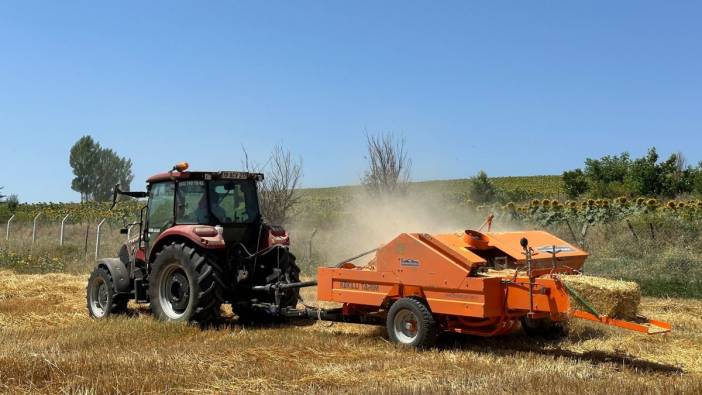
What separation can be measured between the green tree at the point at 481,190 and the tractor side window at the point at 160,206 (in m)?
19.0

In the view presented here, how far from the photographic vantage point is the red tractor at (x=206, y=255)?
877 cm

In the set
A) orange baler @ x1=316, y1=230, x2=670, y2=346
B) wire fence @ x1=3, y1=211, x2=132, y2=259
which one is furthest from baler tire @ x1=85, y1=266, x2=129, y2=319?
wire fence @ x1=3, y1=211, x2=132, y2=259

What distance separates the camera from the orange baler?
679cm

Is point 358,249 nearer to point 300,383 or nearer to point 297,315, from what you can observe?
point 297,315

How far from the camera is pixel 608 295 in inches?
262

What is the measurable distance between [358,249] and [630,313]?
11894 millimetres

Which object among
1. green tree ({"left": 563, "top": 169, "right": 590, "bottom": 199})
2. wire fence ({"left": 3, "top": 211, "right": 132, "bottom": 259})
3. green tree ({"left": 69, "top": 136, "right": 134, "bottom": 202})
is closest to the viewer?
wire fence ({"left": 3, "top": 211, "right": 132, "bottom": 259})


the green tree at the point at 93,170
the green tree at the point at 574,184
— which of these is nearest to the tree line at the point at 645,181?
the green tree at the point at 574,184

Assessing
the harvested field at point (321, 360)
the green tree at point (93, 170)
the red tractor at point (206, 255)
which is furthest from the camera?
the green tree at point (93, 170)

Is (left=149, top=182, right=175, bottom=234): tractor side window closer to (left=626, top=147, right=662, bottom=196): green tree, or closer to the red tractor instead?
the red tractor

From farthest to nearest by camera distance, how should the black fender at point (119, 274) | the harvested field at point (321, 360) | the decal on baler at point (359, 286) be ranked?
1. the black fender at point (119, 274)
2. the decal on baler at point (359, 286)
3. the harvested field at point (321, 360)

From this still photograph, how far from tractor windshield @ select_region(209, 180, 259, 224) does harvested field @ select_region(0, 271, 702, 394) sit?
Result: 4.65 feet

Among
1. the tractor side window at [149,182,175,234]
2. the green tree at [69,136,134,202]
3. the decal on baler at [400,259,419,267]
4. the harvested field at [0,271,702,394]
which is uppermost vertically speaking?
the green tree at [69,136,134,202]

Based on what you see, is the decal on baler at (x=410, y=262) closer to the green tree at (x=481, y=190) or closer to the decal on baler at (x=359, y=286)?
the decal on baler at (x=359, y=286)
